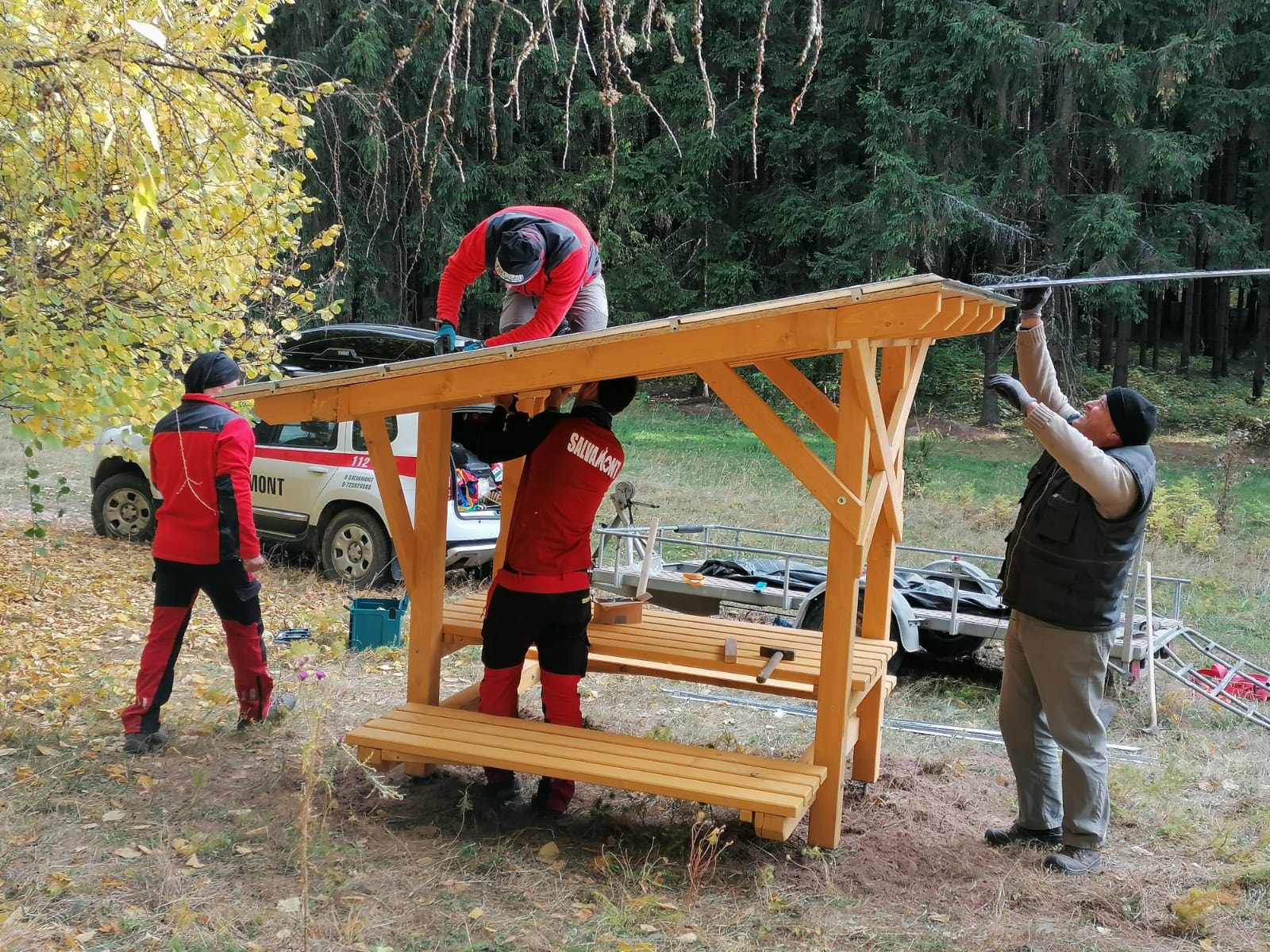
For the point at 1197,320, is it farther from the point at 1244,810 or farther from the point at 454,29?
the point at 454,29

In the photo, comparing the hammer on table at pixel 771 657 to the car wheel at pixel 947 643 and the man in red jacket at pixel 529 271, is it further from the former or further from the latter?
the car wheel at pixel 947 643

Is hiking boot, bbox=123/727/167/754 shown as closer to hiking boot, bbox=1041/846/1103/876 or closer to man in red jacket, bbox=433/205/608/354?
man in red jacket, bbox=433/205/608/354

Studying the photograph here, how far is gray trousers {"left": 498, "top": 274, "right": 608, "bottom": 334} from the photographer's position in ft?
17.1

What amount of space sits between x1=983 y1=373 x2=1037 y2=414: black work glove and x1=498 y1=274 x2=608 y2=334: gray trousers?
72.9 inches

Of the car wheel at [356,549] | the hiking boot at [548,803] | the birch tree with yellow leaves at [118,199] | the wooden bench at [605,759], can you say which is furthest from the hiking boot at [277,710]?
the car wheel at [356,549]

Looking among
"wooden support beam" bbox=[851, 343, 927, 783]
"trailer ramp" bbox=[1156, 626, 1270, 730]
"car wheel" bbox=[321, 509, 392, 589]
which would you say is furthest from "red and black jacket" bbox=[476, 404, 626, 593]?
"car wheel" bbox=[321, 509, 392, 589]

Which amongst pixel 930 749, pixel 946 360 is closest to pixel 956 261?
pixel 946 360

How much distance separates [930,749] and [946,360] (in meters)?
21.0

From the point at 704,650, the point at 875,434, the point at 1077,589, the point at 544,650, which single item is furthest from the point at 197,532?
the point at 1077,589

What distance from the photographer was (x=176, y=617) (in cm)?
515

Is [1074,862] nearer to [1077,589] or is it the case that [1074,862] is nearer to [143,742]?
[1077,589]

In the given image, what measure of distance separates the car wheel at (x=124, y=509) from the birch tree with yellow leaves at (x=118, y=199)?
4627mm

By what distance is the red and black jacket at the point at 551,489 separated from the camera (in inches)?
177

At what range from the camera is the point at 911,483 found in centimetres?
1403
